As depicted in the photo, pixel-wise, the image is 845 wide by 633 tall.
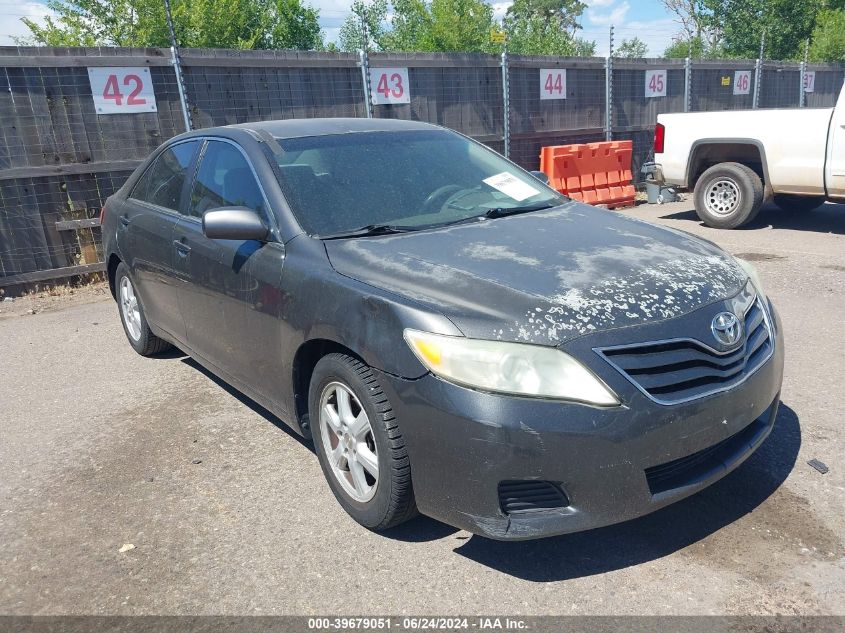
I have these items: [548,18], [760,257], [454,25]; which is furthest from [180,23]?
[548,18]

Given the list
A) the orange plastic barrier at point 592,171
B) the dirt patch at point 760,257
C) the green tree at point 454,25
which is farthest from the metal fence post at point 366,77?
the green tree at point 454,25

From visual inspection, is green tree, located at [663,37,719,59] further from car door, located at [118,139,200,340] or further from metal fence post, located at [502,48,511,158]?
car door, located at [118,139,200,340]

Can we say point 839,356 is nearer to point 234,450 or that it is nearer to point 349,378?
point 349,378

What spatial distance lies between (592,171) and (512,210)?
330 inches

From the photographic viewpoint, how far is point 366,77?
10.1 meters

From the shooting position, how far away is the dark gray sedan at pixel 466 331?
2.37 m

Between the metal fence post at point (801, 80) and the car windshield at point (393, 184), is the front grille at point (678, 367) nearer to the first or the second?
the car windshield at point (393, 184)

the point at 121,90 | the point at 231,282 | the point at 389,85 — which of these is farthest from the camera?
the point at 389,85

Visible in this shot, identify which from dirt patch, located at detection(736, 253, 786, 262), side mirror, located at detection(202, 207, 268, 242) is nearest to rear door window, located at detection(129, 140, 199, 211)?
side mirror, located at detection(202, 207, 268, 242)

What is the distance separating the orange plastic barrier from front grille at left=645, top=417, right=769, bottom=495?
27.7ft

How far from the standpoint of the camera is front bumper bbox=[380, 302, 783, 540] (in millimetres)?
2334

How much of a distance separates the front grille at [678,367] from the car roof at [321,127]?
7.35ft

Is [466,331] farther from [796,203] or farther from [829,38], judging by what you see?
[829,38]

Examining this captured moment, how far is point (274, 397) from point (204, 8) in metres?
41.5
